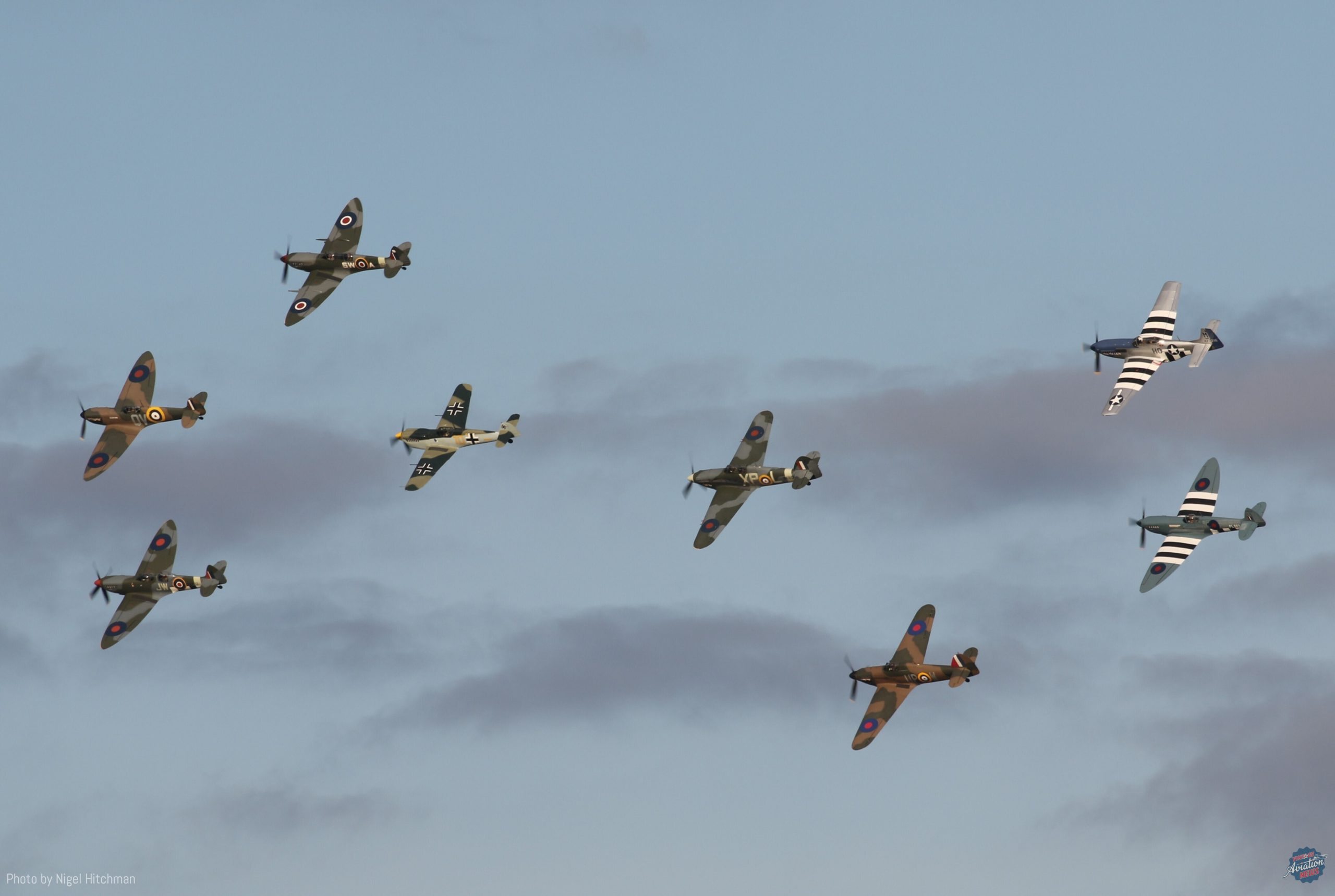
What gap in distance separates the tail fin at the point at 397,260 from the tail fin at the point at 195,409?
2061 cm

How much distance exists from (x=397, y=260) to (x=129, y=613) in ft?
124

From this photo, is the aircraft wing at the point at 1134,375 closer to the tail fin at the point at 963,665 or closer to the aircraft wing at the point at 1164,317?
the aircraft wing at the point at 1164,317

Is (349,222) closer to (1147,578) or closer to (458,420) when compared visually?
(458,420)

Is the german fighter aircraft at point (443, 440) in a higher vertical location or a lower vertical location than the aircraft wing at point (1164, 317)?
lower

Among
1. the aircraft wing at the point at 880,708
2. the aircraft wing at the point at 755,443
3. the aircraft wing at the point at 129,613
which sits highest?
the aircraft wing at the point at 755,443

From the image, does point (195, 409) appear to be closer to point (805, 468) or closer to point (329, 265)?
point (329, 265)

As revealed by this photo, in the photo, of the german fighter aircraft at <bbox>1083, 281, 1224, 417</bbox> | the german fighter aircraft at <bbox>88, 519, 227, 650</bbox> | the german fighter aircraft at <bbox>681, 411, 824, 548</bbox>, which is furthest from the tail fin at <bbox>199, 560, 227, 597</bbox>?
the german fighter aircraft at <bbox>1083, 281, 1224, 417</bbox>

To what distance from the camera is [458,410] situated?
197m

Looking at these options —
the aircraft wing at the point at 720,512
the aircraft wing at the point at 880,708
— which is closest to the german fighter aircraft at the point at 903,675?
the aircraft wing at the point at 880,708

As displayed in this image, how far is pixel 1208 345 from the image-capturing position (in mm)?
186000

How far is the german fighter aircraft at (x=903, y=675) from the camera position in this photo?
6521 inches

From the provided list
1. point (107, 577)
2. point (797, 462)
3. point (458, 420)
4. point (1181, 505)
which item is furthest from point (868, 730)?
point (107, 577)

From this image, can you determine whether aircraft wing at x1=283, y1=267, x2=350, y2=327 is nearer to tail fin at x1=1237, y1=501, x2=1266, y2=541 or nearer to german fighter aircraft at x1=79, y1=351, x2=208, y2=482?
german fighter aircraft at x1=79, y1=351, x2=208, y2=482

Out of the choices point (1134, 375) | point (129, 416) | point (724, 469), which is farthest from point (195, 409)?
point (1134, 375)
